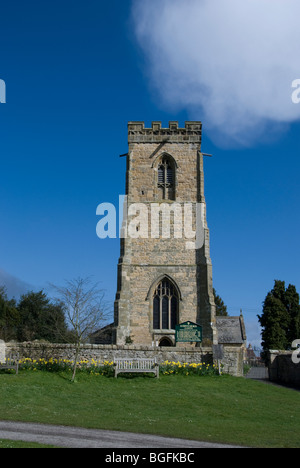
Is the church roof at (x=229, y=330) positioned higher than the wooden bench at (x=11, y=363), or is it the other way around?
the church roof at (x=229, y=330)

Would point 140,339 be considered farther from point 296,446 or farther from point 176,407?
point 296,446

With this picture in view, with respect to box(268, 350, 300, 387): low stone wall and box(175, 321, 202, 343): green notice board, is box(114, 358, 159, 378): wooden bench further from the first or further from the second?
box(268, 350, 300, 387): low stone wall

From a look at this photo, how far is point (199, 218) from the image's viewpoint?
3000 cm

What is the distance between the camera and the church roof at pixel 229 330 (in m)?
37.2

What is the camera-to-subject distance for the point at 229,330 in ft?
128

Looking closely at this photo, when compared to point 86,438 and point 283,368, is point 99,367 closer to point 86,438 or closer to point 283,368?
point 283,368

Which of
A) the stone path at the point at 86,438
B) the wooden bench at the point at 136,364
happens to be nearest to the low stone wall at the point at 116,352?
the wooden bench at the point at 136,364

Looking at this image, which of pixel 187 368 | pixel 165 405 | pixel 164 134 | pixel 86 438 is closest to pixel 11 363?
pixel 187 368

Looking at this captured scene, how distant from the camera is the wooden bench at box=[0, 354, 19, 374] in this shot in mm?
18444

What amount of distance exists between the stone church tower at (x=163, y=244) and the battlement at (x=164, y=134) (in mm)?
68

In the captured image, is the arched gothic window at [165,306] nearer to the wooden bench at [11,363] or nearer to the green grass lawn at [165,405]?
the green grass lawn at [165,405]

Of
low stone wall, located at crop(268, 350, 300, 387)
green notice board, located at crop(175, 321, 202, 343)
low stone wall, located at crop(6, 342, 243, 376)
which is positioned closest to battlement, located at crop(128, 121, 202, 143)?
green notice board, located at crop(175, 321, 202, 343)
